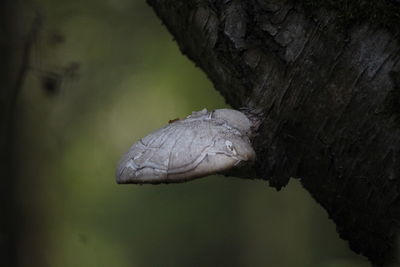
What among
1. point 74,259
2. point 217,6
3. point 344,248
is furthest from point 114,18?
point 217,6

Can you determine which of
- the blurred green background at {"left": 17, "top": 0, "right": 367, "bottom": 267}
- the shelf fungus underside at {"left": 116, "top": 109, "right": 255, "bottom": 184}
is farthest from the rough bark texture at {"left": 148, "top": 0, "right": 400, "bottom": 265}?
the blurred green background at {"left": 17, "top": 0, "right": 367, "bottom": 267}

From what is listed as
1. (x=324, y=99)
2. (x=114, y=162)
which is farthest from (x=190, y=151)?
(x=114, y=162)

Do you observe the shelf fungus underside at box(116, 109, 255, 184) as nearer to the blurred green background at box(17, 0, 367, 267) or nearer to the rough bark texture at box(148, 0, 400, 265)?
the rough bark texture at box(148, 0, 400, 265)

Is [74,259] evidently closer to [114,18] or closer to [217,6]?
[114,18]

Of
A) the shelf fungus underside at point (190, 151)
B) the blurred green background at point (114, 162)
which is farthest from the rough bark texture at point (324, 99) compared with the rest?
the blurred green background at point (114, 162)

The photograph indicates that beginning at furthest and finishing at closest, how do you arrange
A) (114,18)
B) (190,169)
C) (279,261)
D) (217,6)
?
(279,261) < (114,18) < (217,6) < (190,169)

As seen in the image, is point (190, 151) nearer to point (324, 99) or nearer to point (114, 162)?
point (324, 99)
